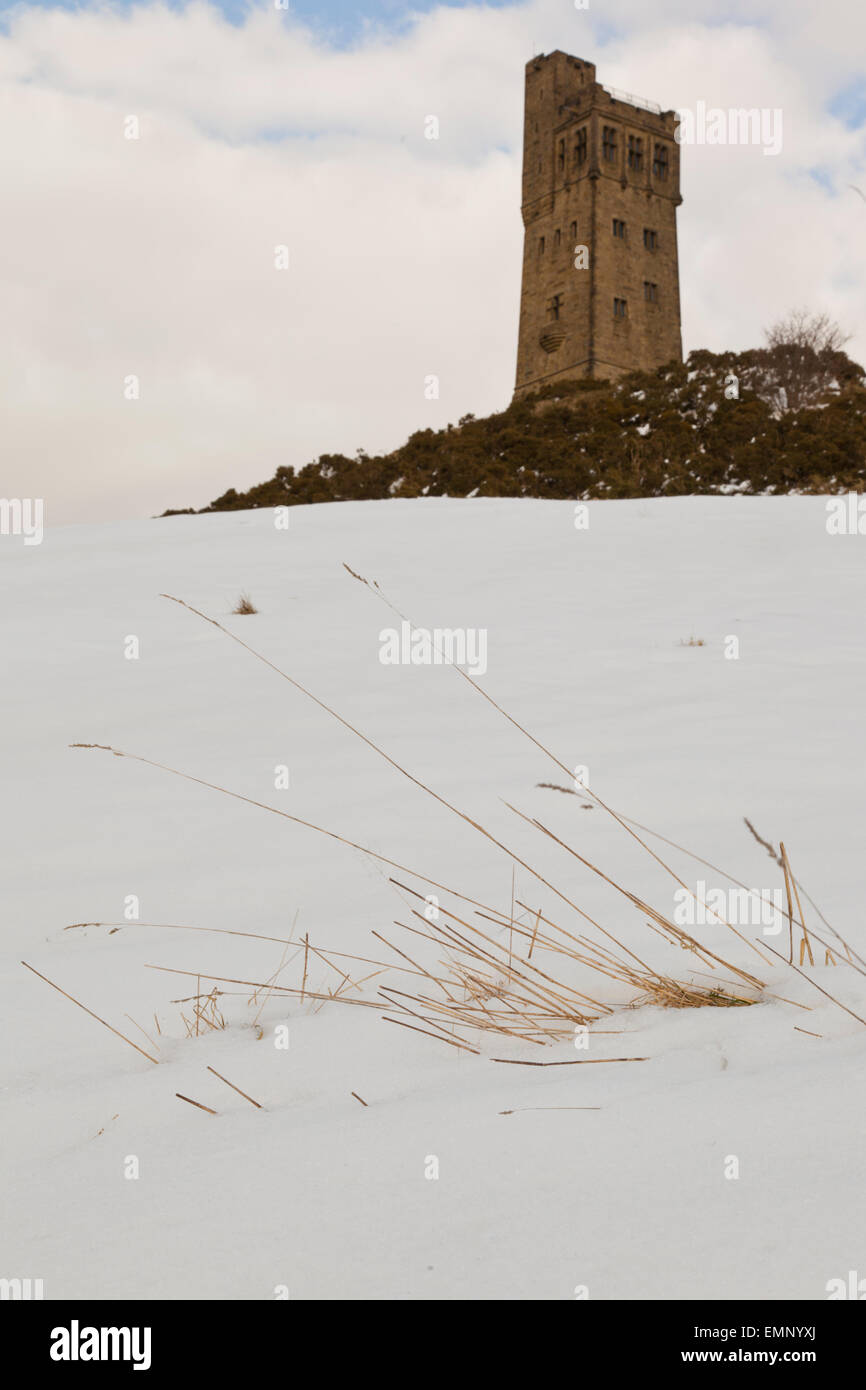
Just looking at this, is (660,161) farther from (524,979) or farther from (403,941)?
(524,979)

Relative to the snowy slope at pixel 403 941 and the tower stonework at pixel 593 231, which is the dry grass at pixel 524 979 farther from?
the tower stonework at pixel 593 231

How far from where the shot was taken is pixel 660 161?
32.7m

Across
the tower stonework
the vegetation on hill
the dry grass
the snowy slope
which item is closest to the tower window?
the tower stonework

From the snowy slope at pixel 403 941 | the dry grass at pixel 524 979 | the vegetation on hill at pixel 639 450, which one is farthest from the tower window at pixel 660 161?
the dry grass at pixel 524 979

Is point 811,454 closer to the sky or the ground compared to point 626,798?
closer to the sky

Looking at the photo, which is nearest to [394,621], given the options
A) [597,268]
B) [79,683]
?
[79,683]

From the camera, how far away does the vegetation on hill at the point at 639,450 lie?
45.5ft

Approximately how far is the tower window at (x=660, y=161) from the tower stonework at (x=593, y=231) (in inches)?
1.3

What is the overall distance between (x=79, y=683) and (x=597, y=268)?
31.4 meters

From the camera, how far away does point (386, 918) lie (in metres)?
1.63

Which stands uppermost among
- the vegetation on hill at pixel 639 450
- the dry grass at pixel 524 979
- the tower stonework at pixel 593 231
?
the tower stonework at pixel 593 231

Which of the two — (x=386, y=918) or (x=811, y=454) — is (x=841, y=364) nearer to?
(x=811, y=454)

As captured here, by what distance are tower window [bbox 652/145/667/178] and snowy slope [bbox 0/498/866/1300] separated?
33601 millimetres

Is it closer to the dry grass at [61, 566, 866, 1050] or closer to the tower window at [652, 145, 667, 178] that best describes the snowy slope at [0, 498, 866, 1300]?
the dry grass at [61, 566, 866, 1050]
